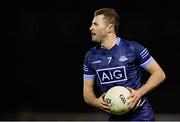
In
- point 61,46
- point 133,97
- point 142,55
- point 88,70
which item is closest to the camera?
point 133,97

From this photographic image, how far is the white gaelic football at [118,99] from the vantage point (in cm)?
633

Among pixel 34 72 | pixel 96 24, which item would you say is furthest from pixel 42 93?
pixel 96 24

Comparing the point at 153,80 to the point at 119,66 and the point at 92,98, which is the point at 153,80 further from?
the point at 92,98

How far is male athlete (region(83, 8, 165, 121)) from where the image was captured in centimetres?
639

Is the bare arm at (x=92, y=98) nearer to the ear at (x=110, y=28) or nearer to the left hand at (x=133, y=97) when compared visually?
the left hand at (x=133, y=97)

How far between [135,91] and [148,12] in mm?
5393

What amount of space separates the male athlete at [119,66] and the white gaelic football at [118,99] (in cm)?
4

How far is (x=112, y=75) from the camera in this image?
6402 mm

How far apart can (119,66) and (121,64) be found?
3 cm

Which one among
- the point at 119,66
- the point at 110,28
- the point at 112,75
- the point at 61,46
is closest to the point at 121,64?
the point at 119,66

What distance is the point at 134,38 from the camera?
11.5 m

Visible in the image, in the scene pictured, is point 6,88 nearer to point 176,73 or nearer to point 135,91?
point 176,73

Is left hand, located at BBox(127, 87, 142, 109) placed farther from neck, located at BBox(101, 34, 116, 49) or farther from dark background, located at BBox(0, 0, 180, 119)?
dark background, located at BBox(0, 0, 180, 119)

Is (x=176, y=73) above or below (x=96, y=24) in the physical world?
below
